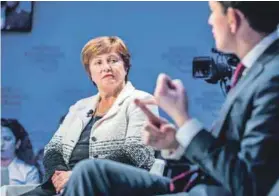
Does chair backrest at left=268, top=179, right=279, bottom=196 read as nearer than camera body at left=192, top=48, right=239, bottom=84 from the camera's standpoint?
Yes

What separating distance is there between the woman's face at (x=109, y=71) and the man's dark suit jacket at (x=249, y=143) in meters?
0.81

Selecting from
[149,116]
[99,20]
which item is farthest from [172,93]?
[99,20]

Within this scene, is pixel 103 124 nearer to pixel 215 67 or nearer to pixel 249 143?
pixel 215 67

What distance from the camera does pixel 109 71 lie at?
1.86 metres

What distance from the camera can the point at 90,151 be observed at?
1812 millimetres

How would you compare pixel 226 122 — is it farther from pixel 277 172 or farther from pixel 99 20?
pixel 99 20

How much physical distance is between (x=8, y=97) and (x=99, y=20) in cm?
50

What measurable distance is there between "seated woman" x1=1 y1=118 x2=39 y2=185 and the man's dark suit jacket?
134 cm

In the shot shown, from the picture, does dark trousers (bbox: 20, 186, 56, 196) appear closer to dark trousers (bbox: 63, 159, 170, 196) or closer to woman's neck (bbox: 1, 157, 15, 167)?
woman's neck (bbox: 1, 157, 15, 167)

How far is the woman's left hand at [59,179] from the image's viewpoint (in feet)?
5.99

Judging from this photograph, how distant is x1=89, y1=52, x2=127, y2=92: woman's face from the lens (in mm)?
1863

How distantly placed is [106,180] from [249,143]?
286 millimetres

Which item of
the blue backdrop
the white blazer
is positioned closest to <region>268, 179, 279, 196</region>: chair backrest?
the white blazer

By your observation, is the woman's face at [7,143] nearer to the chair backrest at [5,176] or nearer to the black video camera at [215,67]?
the chair backrest at [5,176]
